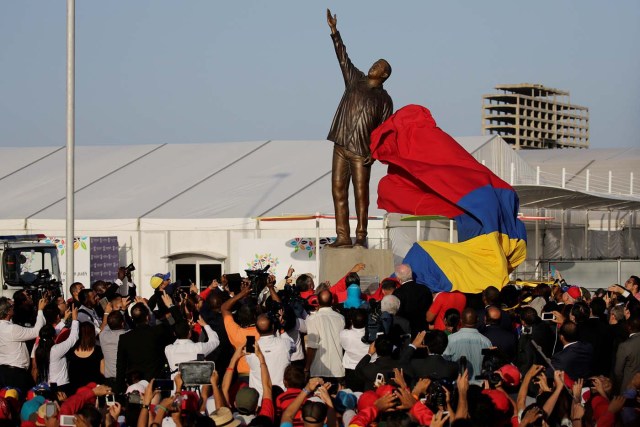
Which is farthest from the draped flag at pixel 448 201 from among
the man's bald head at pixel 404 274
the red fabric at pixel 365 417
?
the red fabric at pixel 365 417

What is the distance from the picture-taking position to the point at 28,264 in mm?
23391

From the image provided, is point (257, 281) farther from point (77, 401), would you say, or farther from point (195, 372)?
point (195, 372)

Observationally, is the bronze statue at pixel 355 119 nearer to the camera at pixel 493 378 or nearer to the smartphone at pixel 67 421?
the camera at pixel 493 378

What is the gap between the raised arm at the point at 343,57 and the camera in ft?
49.4

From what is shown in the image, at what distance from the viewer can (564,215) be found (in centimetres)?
3478

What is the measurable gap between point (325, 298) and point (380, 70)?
4.47 m

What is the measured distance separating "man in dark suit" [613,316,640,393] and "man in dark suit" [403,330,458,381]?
68.1 inches

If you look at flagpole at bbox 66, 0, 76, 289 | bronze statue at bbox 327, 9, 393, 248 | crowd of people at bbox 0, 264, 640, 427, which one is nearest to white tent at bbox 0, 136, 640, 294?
flagpole at bbox 66, 0, 76, 289

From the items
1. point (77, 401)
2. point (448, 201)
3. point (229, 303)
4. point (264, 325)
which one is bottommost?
point (77, 401)

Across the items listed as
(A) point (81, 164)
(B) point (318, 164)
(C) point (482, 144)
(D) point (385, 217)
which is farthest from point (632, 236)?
(A) point (81, 164)

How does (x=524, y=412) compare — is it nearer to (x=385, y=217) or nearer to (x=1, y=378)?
(x=1, y=378)

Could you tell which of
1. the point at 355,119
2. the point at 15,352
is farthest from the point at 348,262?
the point at 15,352

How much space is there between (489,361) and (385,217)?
1746 cm

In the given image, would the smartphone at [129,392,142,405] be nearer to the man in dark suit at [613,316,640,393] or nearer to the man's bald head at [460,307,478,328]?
the man's bald head at [460,307,478,328]
